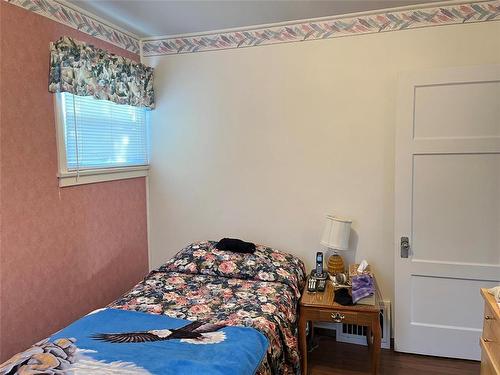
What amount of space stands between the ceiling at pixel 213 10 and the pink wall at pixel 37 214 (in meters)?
0.27

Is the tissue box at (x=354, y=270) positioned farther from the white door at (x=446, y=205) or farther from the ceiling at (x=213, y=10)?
the ceiling at (x=213, y=10)

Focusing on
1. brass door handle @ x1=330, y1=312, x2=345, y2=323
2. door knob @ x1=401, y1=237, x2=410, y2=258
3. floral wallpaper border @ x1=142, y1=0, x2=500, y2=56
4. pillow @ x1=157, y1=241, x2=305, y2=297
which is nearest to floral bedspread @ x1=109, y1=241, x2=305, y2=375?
pillow @ x1=157, y1=241, x2=305, y2=297

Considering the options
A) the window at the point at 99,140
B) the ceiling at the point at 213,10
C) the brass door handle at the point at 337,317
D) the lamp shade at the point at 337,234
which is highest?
the ceiling at the point at 213,10

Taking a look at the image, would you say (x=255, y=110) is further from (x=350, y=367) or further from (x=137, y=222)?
(x=350, y=367)

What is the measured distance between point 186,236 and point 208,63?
4.93 ft

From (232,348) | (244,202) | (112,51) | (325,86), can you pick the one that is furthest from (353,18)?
(232,348)

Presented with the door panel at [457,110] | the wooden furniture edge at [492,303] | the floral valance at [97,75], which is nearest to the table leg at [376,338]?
the wooden furniture edge at [492,303]

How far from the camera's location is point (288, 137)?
9.71ft

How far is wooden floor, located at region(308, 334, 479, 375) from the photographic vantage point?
8.11 ft

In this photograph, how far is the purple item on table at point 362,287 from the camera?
2.37m

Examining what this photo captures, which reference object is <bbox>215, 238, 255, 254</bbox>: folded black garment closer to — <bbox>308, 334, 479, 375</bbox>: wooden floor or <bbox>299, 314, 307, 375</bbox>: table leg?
<bbox>299, 314, 307, 375</bbox>: table leg

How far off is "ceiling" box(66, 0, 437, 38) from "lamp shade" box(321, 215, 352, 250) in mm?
1503

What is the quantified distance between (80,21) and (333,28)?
1.81 meters

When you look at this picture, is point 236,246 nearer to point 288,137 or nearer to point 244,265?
point 244,265
